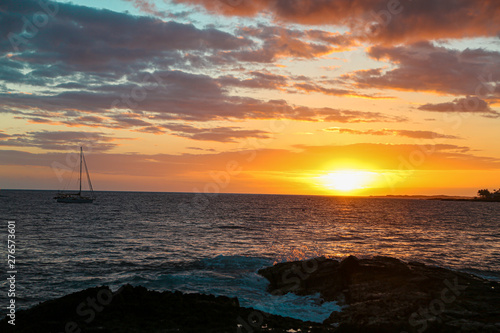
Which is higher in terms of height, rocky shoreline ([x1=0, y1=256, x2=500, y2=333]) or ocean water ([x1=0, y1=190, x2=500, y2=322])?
rocky shoreline ([x1=0, y1=256, x2=500, y2=333])

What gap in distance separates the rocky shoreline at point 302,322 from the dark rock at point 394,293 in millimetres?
39

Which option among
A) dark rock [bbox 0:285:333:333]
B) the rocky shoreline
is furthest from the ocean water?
dark rock [bbox 0:285:333:333]

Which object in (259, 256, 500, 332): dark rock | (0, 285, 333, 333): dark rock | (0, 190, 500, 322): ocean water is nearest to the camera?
(0, 285, 333, 333): dark rock

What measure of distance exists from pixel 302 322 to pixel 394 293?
18.2 feet

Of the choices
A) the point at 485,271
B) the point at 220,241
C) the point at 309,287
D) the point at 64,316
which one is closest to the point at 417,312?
the point at 309,287

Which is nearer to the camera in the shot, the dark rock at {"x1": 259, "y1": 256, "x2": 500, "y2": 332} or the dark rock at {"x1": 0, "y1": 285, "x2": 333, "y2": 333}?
the dark rock at {"x1": 0, "y1": 285, "x2": 333, "y2": 333}

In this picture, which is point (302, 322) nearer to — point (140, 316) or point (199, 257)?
point (140, 316)

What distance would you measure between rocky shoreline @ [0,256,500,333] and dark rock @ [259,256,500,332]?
4 cm

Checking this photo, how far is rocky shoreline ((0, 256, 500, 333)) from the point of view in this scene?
1450 cm

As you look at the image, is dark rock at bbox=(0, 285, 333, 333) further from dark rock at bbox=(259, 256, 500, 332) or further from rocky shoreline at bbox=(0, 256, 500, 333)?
dark rock at bbox=(259, 256, 500, 332)

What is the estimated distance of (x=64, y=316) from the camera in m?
15.4

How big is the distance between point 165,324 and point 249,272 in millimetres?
14227

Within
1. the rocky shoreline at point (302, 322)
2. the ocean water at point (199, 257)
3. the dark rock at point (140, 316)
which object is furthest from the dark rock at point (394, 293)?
the dark rock at point (140, 316)

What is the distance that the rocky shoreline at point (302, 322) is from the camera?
14500 millimetres
